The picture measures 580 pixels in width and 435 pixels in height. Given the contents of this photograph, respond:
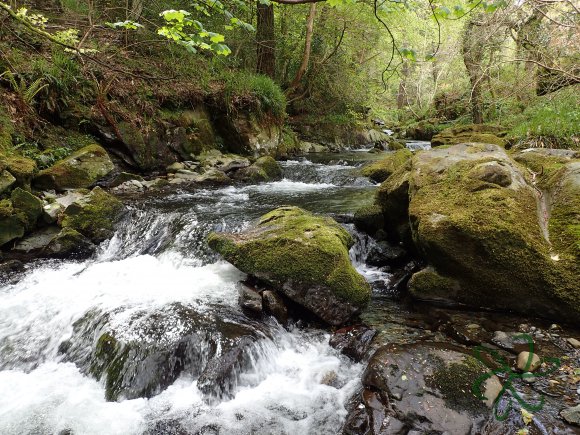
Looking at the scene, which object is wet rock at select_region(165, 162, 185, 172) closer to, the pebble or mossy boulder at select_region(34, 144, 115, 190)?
mossy boulder at select_region(34, 144, 115, 190)

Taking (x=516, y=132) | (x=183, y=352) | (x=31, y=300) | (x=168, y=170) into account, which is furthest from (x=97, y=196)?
(x=516, y=132)

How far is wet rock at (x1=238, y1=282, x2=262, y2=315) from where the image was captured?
3893 millimetres

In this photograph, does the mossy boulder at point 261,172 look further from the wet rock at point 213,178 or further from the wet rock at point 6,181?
the wet rock at point 6,181

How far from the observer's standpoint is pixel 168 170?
30.3 feet

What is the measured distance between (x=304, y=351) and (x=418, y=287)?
1.58 m

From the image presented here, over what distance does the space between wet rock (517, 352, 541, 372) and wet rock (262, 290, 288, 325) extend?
2.16 m

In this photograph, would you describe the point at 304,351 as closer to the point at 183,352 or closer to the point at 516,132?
the point at 183,352

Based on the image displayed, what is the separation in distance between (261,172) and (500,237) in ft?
22.9

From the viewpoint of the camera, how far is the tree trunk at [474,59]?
915 cm

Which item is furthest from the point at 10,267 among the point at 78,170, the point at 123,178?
the point at 123,178

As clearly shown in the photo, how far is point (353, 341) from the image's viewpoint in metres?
3.53

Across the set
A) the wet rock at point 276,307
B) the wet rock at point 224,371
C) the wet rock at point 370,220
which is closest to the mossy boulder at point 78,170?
the wet rock at point 276,307

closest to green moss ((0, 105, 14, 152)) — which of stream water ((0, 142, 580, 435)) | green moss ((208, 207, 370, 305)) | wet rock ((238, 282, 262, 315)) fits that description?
stream water ((0, 142, 580, 435))

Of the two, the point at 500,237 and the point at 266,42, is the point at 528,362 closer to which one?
the point at 500,237
